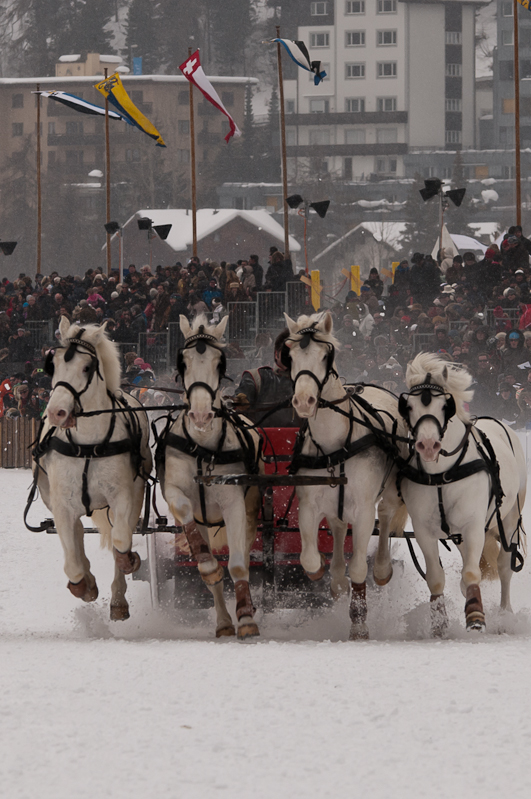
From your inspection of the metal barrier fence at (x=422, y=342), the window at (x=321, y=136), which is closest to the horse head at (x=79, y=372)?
the metal barrier fence at (x=422, y=342)

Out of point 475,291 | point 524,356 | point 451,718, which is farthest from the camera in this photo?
point 475,291

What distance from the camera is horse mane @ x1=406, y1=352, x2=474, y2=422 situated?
653cm

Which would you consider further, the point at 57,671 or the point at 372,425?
the point at 372,425

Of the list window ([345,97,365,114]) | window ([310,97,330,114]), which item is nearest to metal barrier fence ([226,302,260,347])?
window ([310,97,330,114])

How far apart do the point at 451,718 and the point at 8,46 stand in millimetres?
104717

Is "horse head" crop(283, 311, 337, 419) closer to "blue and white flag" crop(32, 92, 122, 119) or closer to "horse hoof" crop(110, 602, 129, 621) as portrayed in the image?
"horse hoof" crop(110, 602, 129, 621)

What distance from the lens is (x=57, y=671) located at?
5145 millimetres

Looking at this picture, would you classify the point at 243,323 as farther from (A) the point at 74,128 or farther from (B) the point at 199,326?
(A) the point at 74,128

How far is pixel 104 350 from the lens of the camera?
670 centimetres

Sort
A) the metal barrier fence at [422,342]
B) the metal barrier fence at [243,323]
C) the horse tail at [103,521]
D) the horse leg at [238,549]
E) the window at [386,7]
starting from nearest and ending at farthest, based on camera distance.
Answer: the horse leg at [238,549]
the horse tail at [103,521]
the metal barrier fence at [422,342]
the metal barrier fence at [243,323]
the window at [386,7]

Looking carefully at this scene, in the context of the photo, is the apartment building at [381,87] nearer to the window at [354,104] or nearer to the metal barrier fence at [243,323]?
the window at [354,104]

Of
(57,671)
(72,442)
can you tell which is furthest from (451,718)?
(72,442)

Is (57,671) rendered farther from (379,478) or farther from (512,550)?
(512,550)

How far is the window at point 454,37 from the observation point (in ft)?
293
